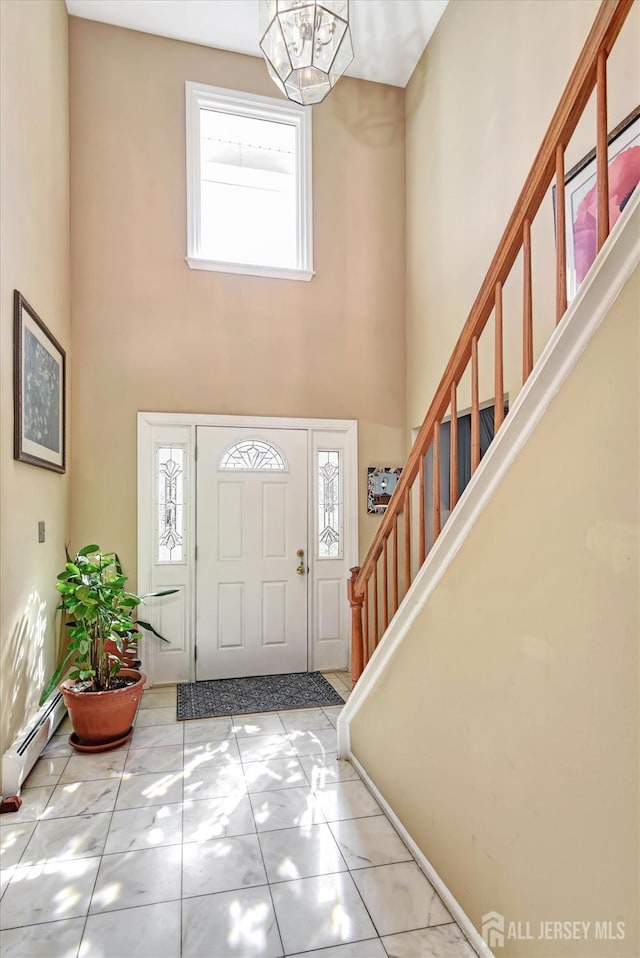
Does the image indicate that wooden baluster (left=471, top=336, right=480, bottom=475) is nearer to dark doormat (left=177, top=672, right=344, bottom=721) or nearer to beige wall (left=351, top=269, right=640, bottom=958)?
beige wall (left=351, top=269, right=640, bottom=958)

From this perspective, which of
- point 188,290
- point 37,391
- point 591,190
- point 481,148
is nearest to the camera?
point 591,190

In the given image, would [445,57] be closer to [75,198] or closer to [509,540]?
[75,198]

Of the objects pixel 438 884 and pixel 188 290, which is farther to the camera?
pixel 188 290

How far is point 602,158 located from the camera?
1379 millimetres

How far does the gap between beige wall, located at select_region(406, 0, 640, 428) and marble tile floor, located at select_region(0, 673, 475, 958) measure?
2.41 meters

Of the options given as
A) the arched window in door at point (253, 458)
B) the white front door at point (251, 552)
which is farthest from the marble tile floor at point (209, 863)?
the arched window in door at point (253, 458)

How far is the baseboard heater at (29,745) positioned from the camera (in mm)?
2486

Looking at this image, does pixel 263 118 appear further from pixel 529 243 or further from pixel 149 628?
pixel 149 628

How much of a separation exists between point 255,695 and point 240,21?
16.8 feet

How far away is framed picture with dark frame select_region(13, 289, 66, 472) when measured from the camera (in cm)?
279

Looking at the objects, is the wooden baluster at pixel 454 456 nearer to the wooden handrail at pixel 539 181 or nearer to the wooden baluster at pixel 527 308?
the wooden handrail at pixel 539 181

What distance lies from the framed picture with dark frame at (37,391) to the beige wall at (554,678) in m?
2.33

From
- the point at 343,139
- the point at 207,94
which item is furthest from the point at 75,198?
the point at 343,139

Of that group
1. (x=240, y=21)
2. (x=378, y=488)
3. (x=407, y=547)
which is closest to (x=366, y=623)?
(x=407, y=547)
